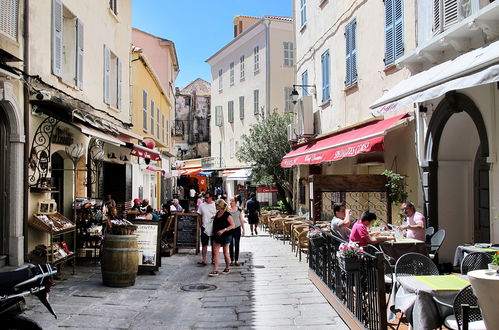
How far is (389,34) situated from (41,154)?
8.20m

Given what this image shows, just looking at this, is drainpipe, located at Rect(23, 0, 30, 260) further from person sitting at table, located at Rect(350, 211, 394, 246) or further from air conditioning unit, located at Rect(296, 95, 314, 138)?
air conditioning unit, located at Rect(296, 95, 314, 138)

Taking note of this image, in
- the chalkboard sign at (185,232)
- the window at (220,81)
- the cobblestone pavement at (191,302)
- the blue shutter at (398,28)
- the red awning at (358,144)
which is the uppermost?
the window at (220,81)

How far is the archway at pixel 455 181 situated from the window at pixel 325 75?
23.6 feet

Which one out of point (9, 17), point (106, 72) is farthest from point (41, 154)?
point (106, 72)

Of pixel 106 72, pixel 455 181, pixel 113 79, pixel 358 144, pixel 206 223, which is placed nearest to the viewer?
pixel 455 181

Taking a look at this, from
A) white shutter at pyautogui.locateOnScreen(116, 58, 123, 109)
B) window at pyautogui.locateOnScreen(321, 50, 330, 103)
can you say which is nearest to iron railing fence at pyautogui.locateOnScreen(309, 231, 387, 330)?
window at pyautogui.locateOnScreen(321, 50, 330, 103)

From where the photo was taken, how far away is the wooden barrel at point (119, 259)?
26.8 ft

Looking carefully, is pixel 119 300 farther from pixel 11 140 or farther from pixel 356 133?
pixel 356 133

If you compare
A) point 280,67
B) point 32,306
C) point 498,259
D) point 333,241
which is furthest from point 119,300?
point 280,67

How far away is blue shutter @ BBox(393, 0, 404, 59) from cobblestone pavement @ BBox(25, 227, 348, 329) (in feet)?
17.6

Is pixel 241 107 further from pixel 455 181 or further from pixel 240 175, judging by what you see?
pixel 455 181

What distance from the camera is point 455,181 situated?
32.0 ft

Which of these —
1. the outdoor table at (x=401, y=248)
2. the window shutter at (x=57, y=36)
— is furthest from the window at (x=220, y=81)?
the outdoor table at (x=401, y=248)

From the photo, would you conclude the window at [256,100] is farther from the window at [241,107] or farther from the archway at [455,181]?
the archway at [455,181]
